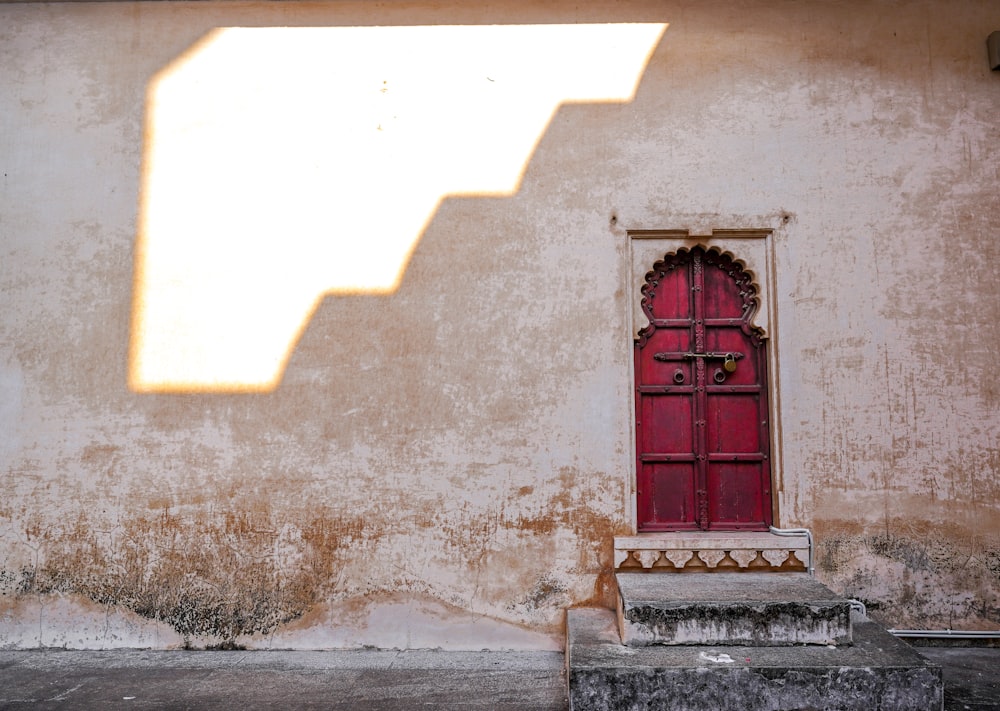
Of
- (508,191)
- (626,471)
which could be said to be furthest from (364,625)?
(508,191)

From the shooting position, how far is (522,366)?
443 cm

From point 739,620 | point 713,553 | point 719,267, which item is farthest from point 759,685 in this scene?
point 719,267

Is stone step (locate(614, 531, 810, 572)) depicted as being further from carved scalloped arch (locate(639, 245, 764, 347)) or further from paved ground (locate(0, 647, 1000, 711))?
carved scalloped arch (locate(639, 245, 764, 347))

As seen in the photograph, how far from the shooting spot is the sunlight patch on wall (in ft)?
14.8

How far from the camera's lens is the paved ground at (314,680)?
350 centimetres

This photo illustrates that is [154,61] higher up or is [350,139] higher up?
[154,61]

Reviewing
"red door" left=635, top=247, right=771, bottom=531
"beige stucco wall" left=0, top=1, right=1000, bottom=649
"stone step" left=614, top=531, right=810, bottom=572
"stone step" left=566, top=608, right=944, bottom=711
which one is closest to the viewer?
"stone step" left=566, top=608, right=944, bottom=711

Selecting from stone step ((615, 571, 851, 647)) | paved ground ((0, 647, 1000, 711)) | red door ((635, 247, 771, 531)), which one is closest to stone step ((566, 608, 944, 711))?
stone step ((615, 571, 851, 647))

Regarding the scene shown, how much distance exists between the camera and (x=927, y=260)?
4.42 metres

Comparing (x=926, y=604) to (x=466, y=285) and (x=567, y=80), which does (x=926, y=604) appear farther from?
(x=567, y=80)

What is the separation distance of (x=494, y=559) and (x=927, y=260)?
10.8 ft

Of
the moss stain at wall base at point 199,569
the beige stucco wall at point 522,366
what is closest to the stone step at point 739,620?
the beige stucco wall at point 522,366

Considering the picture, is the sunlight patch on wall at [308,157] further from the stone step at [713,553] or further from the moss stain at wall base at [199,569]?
the stone step at [713,553]

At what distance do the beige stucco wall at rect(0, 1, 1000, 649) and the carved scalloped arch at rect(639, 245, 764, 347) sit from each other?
0.15 meters
